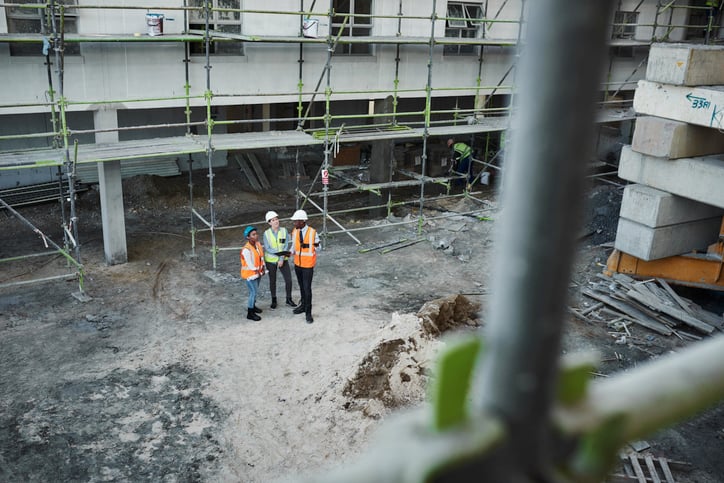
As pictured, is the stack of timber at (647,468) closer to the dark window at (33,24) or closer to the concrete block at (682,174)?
the concrete block at (682,174)

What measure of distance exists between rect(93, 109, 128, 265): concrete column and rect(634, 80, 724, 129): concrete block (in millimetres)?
9372

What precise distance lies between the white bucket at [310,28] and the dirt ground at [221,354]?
4.33m

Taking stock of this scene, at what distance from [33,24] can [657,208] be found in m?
11.3

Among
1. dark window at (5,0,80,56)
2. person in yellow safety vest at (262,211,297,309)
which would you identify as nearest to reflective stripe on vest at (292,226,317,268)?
person in yellow safety vest at (262,211,297,309)

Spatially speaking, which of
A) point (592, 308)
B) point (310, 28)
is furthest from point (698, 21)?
point (310, 28)

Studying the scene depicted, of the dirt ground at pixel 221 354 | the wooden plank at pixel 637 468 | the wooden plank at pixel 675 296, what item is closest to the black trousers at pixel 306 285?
the dirt ground at pixel 221 354

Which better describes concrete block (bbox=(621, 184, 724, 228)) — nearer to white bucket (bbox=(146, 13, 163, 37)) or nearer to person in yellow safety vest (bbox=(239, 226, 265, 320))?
person in yellow safety vest (bbox=(239, 226, 265, 320))

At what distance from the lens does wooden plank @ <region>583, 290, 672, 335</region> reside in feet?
37.2

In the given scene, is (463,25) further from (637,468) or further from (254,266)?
(637,468)

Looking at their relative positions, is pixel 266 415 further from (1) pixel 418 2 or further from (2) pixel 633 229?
(1) pixel 418 2

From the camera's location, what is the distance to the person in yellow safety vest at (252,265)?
430 inches

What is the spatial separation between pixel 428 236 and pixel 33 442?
30.8 feet

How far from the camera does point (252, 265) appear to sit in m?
11.0

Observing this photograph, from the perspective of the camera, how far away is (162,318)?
11.1 meters
